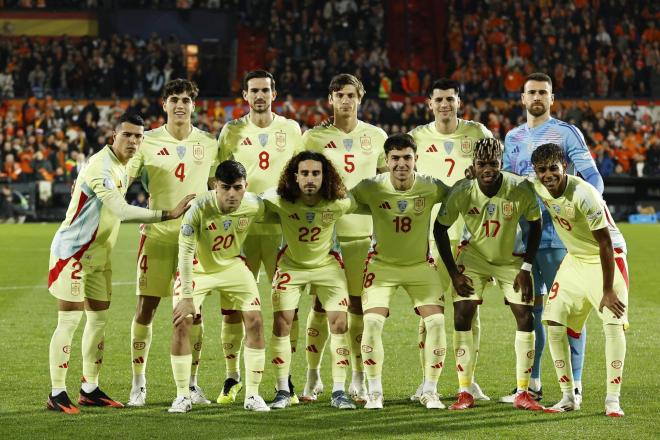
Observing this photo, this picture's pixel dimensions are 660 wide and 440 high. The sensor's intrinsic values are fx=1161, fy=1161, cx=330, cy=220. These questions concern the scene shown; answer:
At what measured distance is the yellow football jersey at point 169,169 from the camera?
891 centimetres

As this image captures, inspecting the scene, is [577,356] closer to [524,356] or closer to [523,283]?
[524,356]

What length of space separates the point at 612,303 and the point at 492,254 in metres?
1.01

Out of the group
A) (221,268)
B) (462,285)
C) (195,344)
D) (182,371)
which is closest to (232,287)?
(221,268)

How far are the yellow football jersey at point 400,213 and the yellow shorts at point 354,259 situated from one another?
37 cm

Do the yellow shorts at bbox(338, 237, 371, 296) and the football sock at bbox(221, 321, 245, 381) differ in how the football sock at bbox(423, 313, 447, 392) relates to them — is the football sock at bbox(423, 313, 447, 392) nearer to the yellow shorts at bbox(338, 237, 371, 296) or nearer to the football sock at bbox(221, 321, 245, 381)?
the yellow shorts at bbox(338, 237, 371, 296)

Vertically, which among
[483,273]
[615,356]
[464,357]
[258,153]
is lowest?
[464,357]

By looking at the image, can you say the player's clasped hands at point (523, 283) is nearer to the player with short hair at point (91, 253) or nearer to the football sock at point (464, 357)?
the football sock at point (464, 357)

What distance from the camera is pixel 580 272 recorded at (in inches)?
326

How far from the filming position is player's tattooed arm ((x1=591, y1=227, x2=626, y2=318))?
796cm

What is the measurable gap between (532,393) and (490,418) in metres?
0.80

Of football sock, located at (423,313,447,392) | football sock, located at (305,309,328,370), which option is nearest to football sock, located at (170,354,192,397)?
football sock, located at (305,309,328,370)

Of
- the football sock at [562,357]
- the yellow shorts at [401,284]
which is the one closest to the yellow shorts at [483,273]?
the yellow shorts at [401,284]

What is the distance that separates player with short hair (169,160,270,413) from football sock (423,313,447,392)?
1.20 meters

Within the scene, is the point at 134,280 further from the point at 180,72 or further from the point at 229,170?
the point at 180,72
